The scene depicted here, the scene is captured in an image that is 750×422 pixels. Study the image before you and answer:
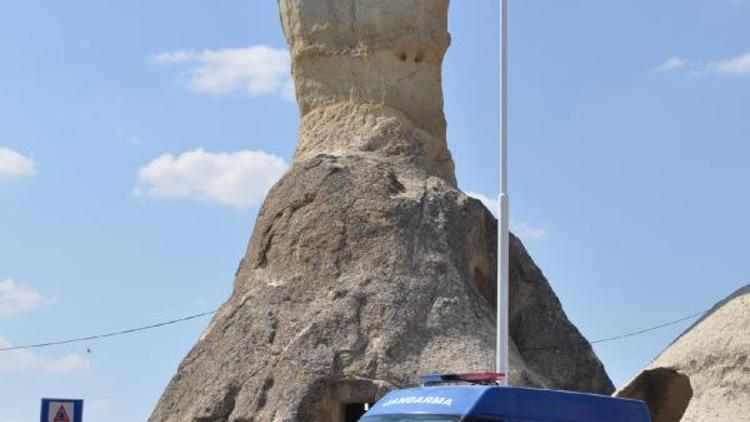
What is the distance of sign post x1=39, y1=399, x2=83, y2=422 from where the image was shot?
14.9 m

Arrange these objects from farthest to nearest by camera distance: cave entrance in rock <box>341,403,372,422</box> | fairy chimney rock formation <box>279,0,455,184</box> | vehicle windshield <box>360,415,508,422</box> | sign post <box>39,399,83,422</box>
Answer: fairy chimney rock formation <box>279,0,455,184</box>
cave entrance in rock <box>341,403,372,422</box>
sign post <box>39,399,83,422</box>
vehicle windshield <box>360,415,508,422</box>

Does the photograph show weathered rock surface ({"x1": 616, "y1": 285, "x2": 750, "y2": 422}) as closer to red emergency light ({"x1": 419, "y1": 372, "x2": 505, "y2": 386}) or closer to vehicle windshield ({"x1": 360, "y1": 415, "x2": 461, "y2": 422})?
red emergency light ({"x1": 419, "y1": 372, "x2": 505, "y2": 386})

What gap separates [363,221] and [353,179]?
32.9 inches

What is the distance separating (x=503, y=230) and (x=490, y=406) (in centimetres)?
764

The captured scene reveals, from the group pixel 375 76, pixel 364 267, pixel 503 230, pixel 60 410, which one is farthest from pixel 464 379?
pixel 375 76

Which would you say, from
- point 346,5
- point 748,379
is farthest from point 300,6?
point 748,379

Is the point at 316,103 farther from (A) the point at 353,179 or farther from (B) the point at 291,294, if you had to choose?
(B) the point at 291,294

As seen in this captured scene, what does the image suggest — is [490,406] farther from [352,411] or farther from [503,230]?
[352,411]

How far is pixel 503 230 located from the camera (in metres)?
19.7

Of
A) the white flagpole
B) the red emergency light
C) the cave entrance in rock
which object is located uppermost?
the white flagpole

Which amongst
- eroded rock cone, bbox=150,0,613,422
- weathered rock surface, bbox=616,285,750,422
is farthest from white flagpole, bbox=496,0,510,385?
eroded rock cone, bbox=150,0,613,422

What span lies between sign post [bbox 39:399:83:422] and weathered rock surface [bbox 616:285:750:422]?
7896 millimetres

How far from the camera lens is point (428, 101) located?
27281 millimetres

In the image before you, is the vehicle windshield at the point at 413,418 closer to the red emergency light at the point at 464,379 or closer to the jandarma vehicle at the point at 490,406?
the jandarma vehicle at the point at 490,406
